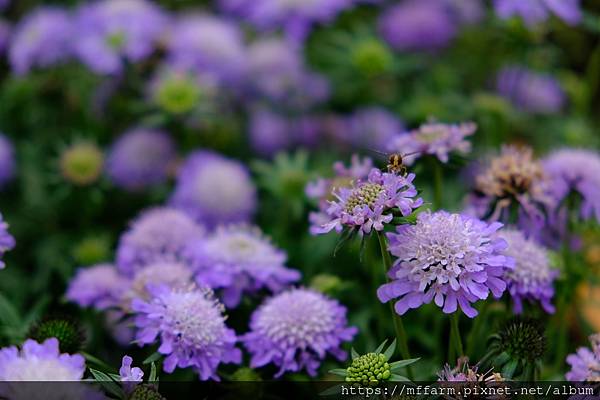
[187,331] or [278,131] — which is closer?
[187,331]

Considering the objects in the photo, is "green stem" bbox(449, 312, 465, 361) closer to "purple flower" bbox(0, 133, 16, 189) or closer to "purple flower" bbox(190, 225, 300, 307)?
"purple flower" bbox(190, 225, 300, 307)

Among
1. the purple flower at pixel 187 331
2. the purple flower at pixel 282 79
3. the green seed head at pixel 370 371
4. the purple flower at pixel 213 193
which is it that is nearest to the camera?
the green seed head at pixel 370 371

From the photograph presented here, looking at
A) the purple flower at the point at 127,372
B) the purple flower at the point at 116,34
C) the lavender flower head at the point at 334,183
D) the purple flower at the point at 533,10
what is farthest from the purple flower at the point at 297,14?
the purple flower at the point at 127,372

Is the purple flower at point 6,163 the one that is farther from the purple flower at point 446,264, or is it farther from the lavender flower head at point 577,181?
the lavender flower head at point 577,181

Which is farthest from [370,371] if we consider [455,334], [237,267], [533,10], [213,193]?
[533,10]

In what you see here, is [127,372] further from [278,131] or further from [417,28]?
[417,28]

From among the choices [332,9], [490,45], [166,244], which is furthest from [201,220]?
[490,45]
